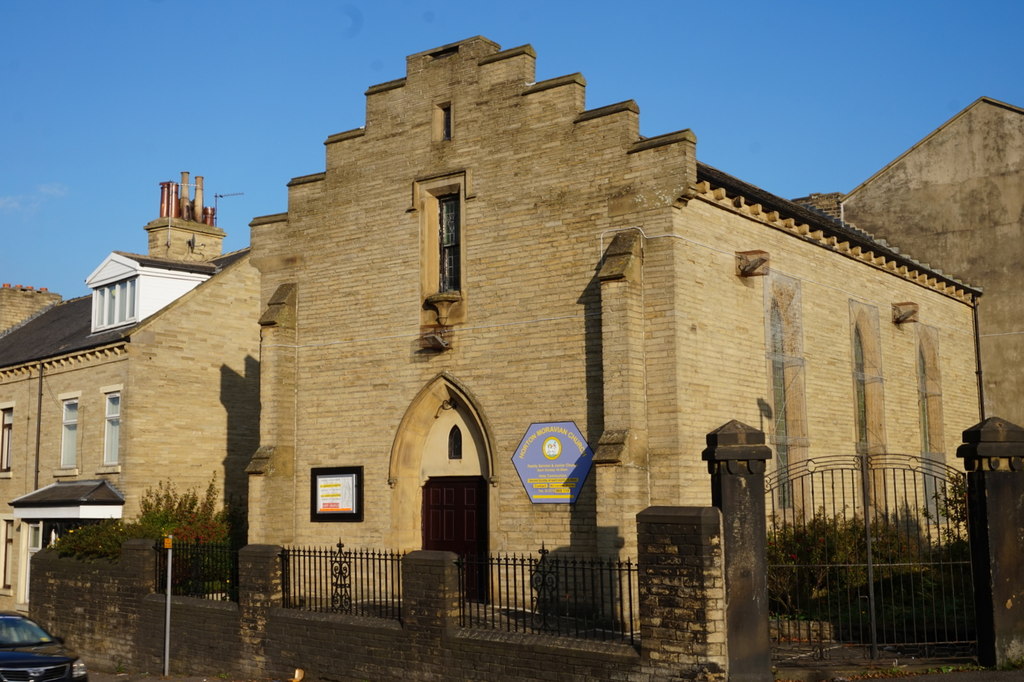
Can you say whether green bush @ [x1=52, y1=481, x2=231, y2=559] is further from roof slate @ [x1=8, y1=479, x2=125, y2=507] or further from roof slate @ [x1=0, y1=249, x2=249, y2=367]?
→ roof slate @ [x1=0, y1=249, x2=249, y2=367]

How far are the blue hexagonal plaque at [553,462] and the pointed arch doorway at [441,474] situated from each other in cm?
117

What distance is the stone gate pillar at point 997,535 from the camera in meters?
12.5

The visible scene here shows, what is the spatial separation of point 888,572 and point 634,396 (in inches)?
200

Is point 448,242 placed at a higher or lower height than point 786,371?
higher

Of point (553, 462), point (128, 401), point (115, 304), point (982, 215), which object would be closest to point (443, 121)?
point (553, 462)

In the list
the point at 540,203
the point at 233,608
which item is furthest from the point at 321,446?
the point at 540,203

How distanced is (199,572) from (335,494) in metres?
2.88

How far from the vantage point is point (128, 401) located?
83.2 ft

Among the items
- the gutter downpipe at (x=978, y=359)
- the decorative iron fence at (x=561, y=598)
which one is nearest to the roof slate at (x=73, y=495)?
the decorative iron fence at (x=561, y=598)

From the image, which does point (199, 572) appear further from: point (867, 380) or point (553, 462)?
point (867, 380)

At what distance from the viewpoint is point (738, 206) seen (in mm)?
18141

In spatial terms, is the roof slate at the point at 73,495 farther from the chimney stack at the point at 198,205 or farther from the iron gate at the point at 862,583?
the iron gate at the point at 862,583

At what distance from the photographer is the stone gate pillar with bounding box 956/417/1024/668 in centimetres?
1251

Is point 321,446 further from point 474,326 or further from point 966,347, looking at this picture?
point 966,347
